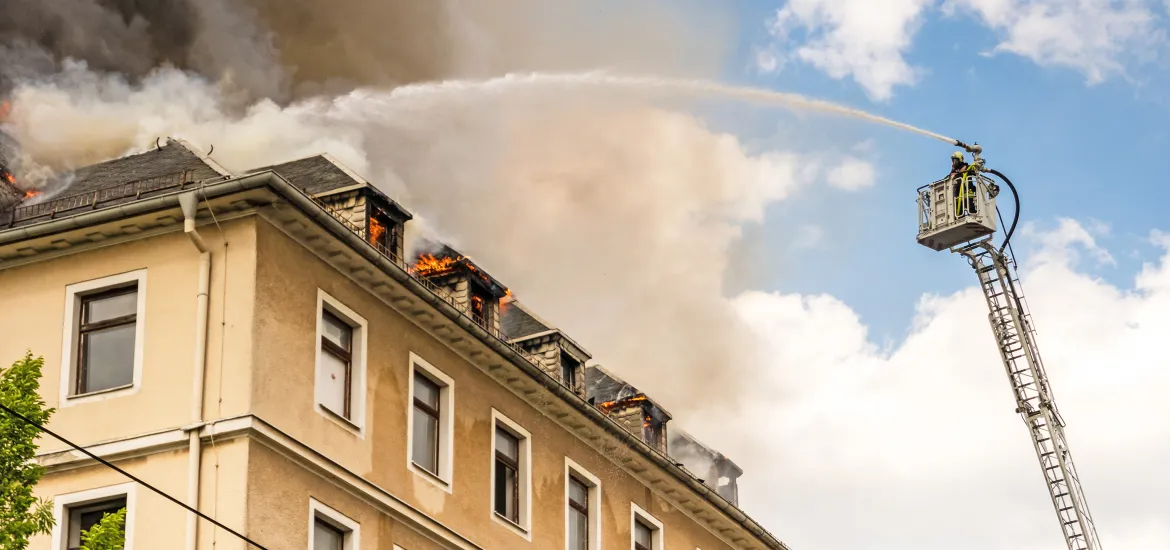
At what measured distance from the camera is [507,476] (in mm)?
38062

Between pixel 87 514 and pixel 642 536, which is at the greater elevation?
pixel 642 536

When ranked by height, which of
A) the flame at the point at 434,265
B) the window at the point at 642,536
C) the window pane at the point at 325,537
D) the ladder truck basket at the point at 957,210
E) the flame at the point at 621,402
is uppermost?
the ladder truck basket at the point at 957,210

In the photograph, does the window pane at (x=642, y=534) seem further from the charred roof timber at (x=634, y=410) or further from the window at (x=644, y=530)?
the charred roof timber at (x=634, y=410)

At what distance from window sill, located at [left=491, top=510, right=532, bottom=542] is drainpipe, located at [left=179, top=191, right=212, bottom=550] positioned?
25.6 ft

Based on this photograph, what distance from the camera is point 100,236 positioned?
32656 millimetres

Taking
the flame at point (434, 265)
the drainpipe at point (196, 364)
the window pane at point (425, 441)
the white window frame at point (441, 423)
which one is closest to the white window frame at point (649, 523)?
the white window frame at point (441, 423)

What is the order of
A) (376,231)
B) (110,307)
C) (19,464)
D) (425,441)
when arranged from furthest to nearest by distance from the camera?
(376,231)
(425,441)
(110,307)
(19,464)

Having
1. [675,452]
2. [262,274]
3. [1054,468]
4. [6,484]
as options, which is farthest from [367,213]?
[1054,468]

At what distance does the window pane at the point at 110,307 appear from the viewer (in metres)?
32.3

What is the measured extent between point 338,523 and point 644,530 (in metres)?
12.4

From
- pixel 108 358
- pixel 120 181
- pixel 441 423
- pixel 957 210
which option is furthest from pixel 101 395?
pixel 957 210

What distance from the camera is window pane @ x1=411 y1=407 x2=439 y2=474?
115 ft

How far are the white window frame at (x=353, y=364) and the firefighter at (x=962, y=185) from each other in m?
37.8

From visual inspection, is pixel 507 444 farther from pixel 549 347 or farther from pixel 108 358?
pixel 108 358
